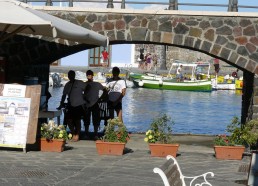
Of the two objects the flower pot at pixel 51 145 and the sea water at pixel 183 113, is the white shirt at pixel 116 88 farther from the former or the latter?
the sea water at pixel 183 113

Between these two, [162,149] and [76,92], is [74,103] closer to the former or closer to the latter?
[76,92]

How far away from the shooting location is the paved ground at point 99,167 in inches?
446

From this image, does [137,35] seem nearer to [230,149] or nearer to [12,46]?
[12,46]

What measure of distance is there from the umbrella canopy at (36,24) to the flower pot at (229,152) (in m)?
3.18

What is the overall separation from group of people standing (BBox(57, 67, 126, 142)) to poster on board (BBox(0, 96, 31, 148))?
8.50ft

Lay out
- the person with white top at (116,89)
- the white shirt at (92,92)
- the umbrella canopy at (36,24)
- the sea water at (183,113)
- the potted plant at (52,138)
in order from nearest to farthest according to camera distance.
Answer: the umbrella canopy at (36,24)
the potted plant at (52,138)
the white shirt at (92,92)
the person with white top at (116,89)
the sea water at (183,113)

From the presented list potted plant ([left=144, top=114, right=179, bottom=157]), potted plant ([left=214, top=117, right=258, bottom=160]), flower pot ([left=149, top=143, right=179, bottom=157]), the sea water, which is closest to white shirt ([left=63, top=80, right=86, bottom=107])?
potted plant ([left=144, top=114, right=179, bottom=157])

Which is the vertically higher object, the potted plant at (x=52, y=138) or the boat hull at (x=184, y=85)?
the potted plant at (x=52, y=138)

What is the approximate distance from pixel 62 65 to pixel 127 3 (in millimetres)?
56754

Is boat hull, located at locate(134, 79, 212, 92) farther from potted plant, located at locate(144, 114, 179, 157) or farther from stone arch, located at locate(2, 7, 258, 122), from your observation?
potted plant, located at locate(144, 114, 179, 157)

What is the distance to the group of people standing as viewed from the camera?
17000mm

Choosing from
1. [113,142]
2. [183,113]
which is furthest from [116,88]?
[183,113]

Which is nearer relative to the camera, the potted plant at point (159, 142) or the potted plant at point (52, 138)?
the potted plant at point (159, 142)

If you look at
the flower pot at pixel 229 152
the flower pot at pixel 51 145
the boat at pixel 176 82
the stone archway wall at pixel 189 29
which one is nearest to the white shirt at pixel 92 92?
the stone archway wall at pixel 189 29
